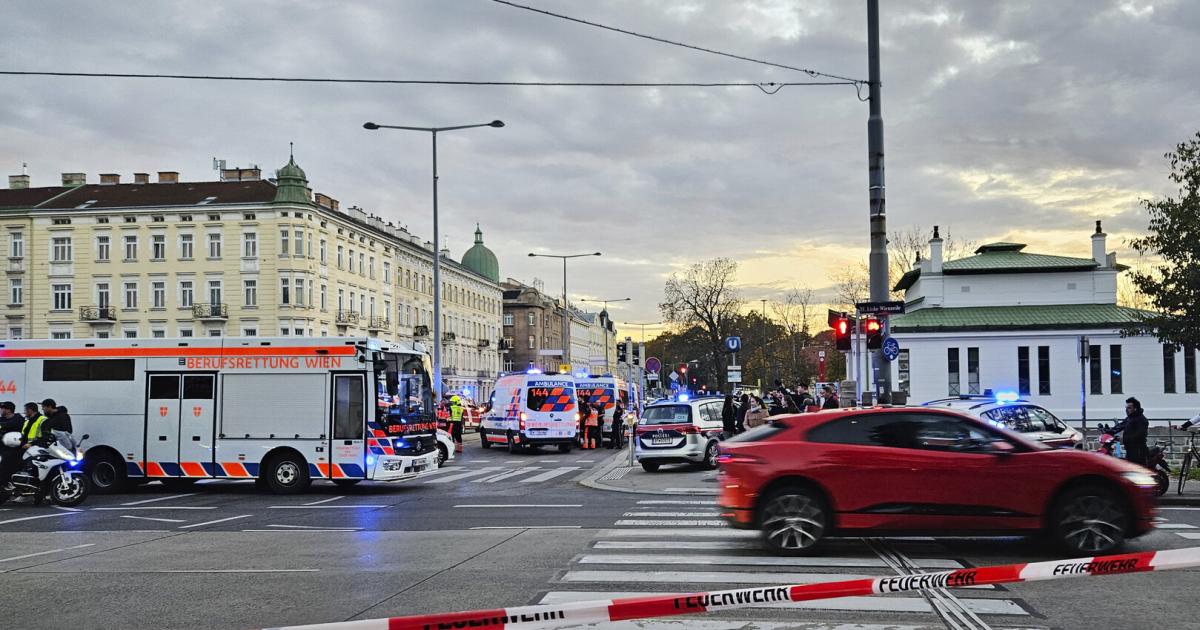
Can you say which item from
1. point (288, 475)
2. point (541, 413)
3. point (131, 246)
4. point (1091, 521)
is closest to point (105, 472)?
point (288, 475)

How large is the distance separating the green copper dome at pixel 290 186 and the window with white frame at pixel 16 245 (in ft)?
57.5

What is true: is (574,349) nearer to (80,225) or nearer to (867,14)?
(80,225)

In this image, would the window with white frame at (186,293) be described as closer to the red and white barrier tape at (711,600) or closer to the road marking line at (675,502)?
the road marking line at (675,502)

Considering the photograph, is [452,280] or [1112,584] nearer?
[1112,584]

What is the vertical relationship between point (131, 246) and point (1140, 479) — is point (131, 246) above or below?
above

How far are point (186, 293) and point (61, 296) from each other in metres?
8.35

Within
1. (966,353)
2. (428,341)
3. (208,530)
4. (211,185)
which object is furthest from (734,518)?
(428,341)

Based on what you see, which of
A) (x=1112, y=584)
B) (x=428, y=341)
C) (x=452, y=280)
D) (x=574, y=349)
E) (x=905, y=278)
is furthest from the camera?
(x=574, y=349)

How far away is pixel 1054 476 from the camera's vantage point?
1034cm

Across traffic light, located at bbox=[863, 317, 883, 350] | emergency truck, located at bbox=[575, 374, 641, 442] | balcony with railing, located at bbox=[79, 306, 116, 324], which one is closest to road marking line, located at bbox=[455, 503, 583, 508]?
traffic light, located at bbox=[863, 317, 883, 350]

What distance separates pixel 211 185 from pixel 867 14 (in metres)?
66.6

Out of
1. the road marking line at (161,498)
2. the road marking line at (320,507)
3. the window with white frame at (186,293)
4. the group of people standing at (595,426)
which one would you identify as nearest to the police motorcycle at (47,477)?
the road marking line at (161,498)

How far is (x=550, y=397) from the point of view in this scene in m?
35.5

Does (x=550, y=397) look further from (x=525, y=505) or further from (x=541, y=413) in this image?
(x=525, y=505)
